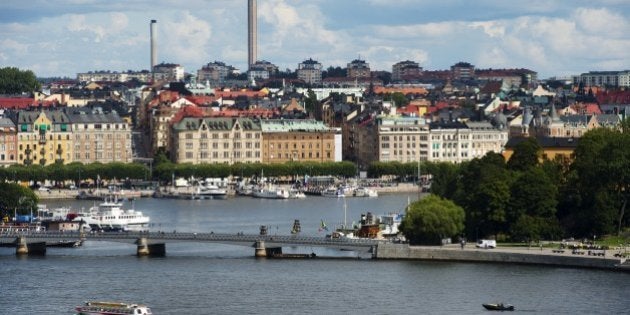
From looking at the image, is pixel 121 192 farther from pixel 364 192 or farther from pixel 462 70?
pixel 462 70

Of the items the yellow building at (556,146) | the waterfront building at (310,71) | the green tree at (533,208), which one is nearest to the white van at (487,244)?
the green tree at (533,208)

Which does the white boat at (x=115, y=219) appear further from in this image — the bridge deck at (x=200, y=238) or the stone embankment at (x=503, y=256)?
the stone embankment at (x=503, y=256)

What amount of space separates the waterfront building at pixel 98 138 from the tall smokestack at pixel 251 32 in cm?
7841

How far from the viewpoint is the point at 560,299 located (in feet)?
146

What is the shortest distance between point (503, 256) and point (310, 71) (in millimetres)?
123104

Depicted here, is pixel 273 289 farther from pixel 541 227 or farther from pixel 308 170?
pixel 308 170

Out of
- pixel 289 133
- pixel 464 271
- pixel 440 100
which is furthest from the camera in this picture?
pixel 440 100

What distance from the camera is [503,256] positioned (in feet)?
165

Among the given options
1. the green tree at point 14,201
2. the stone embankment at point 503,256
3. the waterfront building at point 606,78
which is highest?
the waterfront building at point 606,78

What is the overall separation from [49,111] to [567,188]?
133 ft

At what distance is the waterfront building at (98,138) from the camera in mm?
92438

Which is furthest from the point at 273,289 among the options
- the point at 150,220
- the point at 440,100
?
→ the point at 440,100

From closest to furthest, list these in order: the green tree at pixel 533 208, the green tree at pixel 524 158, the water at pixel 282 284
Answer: the water at pixel 282 284, the green tree at pixel 533 208, the green tree at pixel 524 158

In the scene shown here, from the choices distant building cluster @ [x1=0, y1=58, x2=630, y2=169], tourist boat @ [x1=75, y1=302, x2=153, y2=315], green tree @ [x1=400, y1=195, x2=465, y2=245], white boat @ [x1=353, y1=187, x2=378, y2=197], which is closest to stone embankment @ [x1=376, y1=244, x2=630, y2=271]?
green tree @ [x1=400, y1=195, x2=465, y2=245]
